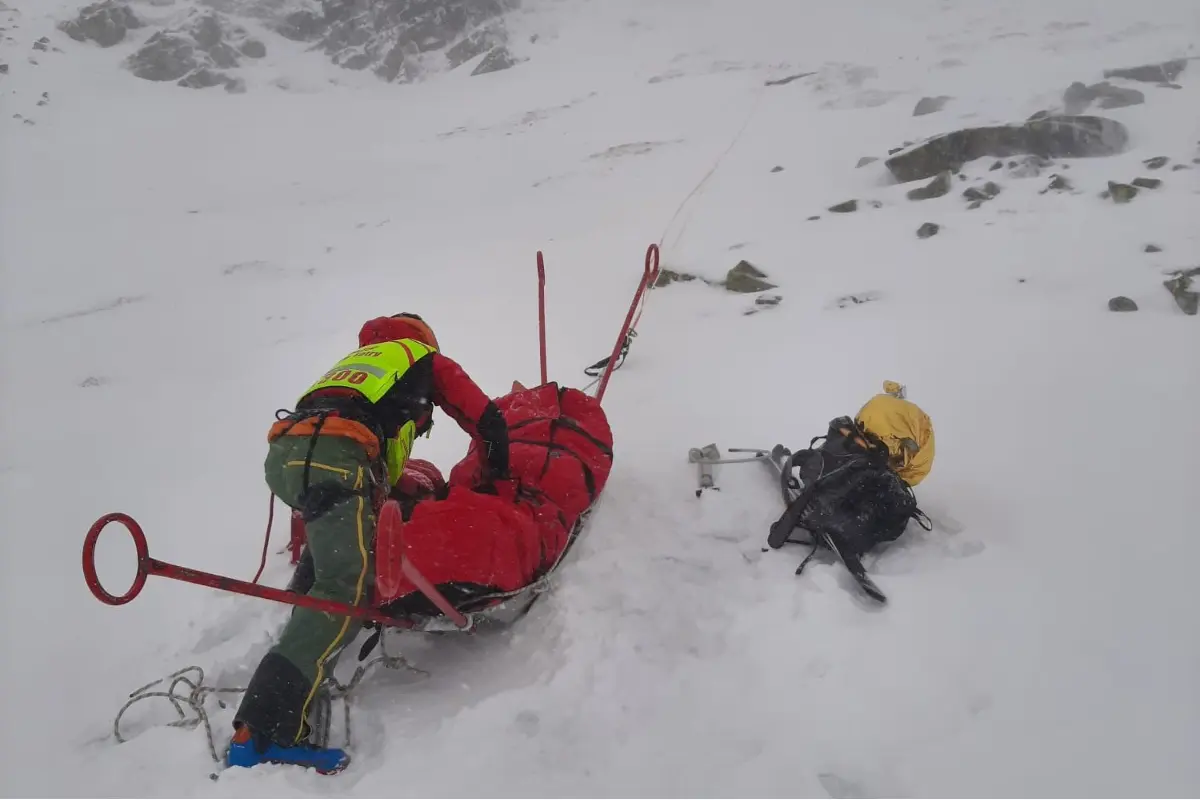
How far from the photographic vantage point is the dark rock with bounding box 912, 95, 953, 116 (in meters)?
11.3

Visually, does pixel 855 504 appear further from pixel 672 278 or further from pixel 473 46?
pixel 473 46

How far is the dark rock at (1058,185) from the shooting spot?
7.09 m

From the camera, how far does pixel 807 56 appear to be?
59.4ft

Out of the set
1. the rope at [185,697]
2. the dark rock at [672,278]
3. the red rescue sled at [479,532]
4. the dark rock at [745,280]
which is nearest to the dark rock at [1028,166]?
the dark rock at [745,280]

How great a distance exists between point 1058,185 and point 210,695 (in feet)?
28.2

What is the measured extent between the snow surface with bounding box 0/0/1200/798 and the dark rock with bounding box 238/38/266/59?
1629 centimetres

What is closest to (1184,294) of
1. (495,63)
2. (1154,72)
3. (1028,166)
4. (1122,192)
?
(1122,192)

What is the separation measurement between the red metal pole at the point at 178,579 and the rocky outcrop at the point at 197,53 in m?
26.6

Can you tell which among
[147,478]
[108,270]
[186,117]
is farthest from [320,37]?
[147,478]

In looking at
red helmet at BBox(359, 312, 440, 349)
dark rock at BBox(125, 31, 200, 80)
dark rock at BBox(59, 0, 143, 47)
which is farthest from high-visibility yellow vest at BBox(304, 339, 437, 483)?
dark rock at BBox(59, 0, 143, 47)

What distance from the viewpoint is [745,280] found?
634 centimetres

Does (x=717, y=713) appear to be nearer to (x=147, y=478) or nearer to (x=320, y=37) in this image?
(x=147, y=478)

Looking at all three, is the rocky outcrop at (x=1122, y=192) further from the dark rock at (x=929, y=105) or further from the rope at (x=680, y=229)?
the dark rock at (x=929, y=105)

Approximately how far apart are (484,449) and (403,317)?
71 centimetres
